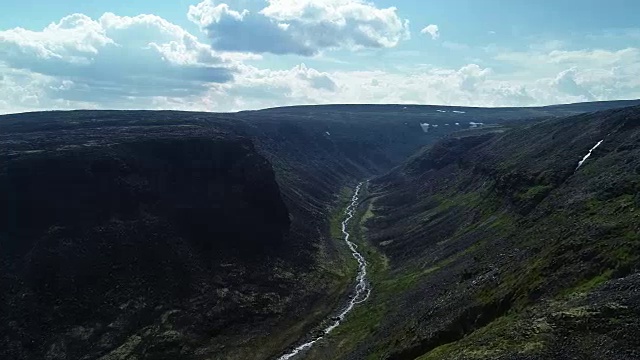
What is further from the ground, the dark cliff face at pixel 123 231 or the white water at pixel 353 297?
the dark cliff face at pixel 123 231

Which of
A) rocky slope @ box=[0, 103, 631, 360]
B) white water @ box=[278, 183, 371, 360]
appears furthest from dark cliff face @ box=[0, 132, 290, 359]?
white water @ box=[278, 183, 371, 360]

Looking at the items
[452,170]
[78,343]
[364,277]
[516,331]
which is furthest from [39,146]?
[452,170]

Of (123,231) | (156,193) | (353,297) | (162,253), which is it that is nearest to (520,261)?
(353,297)

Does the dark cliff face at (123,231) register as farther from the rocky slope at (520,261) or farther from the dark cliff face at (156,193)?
the rocky slope at (520,261)

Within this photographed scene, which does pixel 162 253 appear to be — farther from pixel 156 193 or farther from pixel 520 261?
pixel 520 261

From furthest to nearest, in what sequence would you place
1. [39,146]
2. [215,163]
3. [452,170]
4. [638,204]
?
1. [452,170]
2. [215,163]
3. [39,146]
4. [638,204]

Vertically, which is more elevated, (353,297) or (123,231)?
(123,231)

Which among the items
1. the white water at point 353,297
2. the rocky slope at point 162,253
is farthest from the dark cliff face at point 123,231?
the white water at point 353,297

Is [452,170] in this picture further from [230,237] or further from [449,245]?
[230,237]
